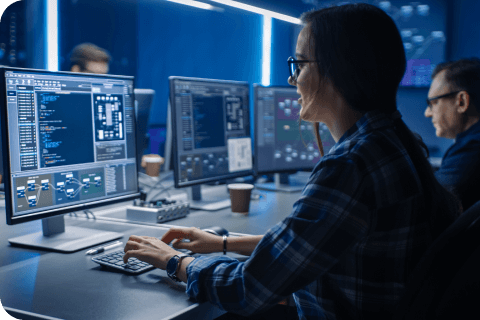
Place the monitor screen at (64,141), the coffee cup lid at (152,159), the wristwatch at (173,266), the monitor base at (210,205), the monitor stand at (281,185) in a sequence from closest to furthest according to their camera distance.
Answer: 1. the wristwatch at (173,266)
2. the monitor screen at (64,141)
3. the monitor base at (210,205)
4. the monitor stand at (281,185)
5. the coffee cup lid at (152,159)

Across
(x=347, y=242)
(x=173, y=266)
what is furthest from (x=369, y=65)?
(x=173, y=266)

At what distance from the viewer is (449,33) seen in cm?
384

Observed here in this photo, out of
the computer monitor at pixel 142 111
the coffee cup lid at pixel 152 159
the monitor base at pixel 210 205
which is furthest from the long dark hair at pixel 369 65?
the coffee cup lid at pixel 152 159

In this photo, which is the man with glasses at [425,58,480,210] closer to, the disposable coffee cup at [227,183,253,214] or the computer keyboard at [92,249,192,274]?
the disposable coffee cup at [227,183,253,214]

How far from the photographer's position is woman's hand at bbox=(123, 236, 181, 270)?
971 millimetres

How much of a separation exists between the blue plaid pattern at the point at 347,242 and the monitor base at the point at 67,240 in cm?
50

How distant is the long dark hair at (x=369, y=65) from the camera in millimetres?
812

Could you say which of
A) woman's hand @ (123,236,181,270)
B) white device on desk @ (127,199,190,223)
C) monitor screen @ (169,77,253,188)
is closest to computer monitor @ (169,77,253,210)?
monitor screen @ (169,77,253,188)

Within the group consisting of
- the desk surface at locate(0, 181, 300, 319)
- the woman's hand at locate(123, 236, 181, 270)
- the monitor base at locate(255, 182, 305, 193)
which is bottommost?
the desk surface at locate(0, 181, 300, 319)

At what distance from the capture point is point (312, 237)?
72cm

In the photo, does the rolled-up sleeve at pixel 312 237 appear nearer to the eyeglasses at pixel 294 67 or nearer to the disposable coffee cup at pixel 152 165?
the eyeglasses at pixel 294 67

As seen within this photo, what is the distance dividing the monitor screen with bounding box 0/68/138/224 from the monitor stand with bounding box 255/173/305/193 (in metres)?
0.94

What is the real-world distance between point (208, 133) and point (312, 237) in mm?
1139

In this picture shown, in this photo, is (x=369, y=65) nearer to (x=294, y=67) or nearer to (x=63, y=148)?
(x=294, y=67)
